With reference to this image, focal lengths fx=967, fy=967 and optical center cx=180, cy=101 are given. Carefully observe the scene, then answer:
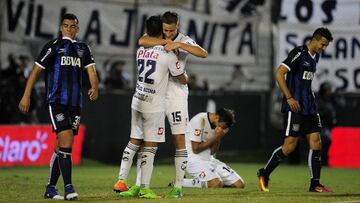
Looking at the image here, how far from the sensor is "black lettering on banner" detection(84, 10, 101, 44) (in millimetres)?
22969

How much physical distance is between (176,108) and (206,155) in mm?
2996

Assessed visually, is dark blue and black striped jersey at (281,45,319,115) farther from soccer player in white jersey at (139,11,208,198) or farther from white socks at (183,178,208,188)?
soccer player in white jersey at (139,11,208,198)

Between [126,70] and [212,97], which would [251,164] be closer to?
[212,97]

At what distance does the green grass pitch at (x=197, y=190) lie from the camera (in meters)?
11.8

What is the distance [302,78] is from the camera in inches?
530

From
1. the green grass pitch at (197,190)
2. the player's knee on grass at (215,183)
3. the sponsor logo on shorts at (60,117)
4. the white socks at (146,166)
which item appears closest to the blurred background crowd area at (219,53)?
the green grass pitch at (197,190)

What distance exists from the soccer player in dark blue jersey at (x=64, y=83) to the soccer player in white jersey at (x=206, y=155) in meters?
3.22

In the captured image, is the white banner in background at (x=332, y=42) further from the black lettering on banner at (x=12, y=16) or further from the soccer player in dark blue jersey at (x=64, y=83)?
the soccer player in dark blue jersey at (x=64, y=83)

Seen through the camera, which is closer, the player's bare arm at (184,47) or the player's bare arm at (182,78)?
the player's bare arm at (184,47)

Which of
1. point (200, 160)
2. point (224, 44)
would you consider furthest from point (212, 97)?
→ point (200, 160)

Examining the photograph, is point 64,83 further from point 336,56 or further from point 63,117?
point 336,56

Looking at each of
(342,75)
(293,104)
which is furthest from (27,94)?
(342,75)

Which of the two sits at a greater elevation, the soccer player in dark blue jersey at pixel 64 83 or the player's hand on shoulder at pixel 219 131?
the soccer player in dark blue jersey at pixel 64 83

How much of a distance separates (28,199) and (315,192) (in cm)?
399
